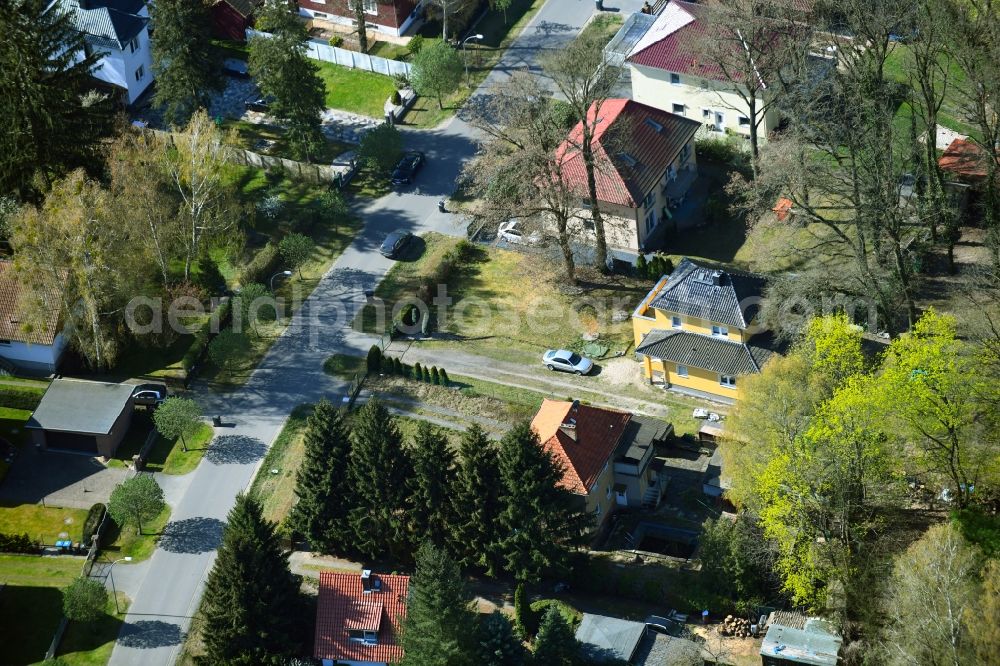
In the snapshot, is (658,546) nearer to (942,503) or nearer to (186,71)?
(942,503)

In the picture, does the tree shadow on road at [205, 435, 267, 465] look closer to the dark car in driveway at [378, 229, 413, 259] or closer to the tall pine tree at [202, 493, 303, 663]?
the tall pine tree at [202, 493, 303, 663]

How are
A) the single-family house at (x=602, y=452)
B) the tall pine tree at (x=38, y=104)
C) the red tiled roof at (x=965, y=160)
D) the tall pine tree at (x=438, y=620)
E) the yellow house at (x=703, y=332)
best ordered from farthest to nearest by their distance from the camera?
1. the red tiled roof at (x=965, y=160)
2. the tall pine tree at (x=38, y=104)
3. the yellow house at (x=703, y=332)
4. the single-family house at (x=602, y=452)
5. the tall pine tree at (x=438, y=620)

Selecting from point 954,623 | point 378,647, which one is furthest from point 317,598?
point 954,623

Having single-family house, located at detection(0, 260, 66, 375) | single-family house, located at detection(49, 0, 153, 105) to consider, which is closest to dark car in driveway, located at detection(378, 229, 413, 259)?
single-family house, located at detection(0, 260, 66, 375)

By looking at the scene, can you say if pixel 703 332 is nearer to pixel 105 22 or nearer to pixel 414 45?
pixel 414 45

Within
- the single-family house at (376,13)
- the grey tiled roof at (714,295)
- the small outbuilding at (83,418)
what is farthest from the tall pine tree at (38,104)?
the grey tiled roof at (714,295)

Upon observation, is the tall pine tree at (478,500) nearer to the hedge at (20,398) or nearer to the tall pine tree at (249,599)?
the tall pine tree at (249,599)
